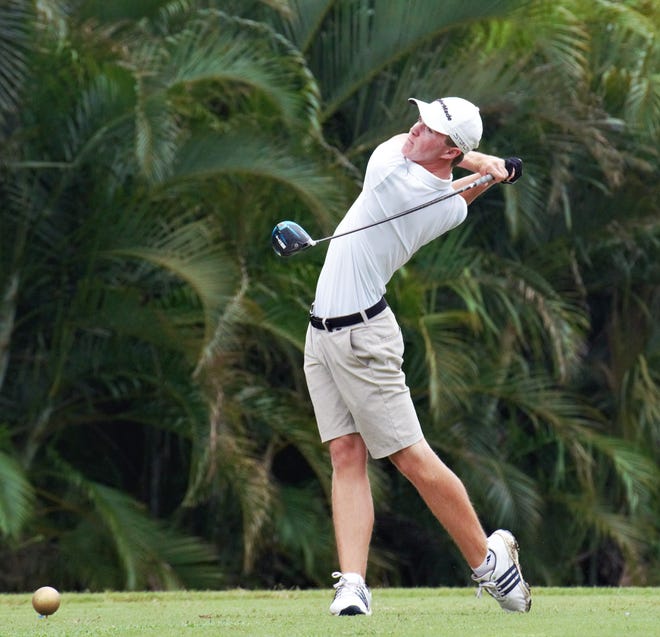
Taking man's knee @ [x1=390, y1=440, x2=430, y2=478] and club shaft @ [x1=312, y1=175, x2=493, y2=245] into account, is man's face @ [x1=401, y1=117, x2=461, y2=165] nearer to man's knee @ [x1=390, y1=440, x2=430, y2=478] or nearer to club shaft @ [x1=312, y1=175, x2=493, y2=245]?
club shaft @ [x1=312, y1=175, x2=493, y2=245]

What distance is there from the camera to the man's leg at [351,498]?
216 inches

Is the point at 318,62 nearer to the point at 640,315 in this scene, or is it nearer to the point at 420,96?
the point at 420,96

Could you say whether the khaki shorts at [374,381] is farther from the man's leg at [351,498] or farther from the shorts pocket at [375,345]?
the man's leg at [351,498]

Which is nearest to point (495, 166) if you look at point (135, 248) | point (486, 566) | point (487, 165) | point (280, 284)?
point (487, 165)

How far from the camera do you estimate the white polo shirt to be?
534 centimetres

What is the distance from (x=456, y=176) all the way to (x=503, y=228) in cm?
79

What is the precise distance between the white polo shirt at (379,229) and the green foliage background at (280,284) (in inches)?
157

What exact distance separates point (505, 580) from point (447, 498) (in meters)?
0.36

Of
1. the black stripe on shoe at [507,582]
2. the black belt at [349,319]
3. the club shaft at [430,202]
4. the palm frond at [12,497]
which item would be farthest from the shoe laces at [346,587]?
the palm frond at [12,497]

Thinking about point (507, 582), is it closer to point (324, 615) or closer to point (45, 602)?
point (324, 615)

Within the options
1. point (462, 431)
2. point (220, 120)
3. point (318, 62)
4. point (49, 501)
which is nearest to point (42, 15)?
point (220, 120)

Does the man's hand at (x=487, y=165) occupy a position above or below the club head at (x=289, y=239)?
above

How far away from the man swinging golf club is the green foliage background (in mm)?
3967

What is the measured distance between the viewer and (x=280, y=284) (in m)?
10.6
